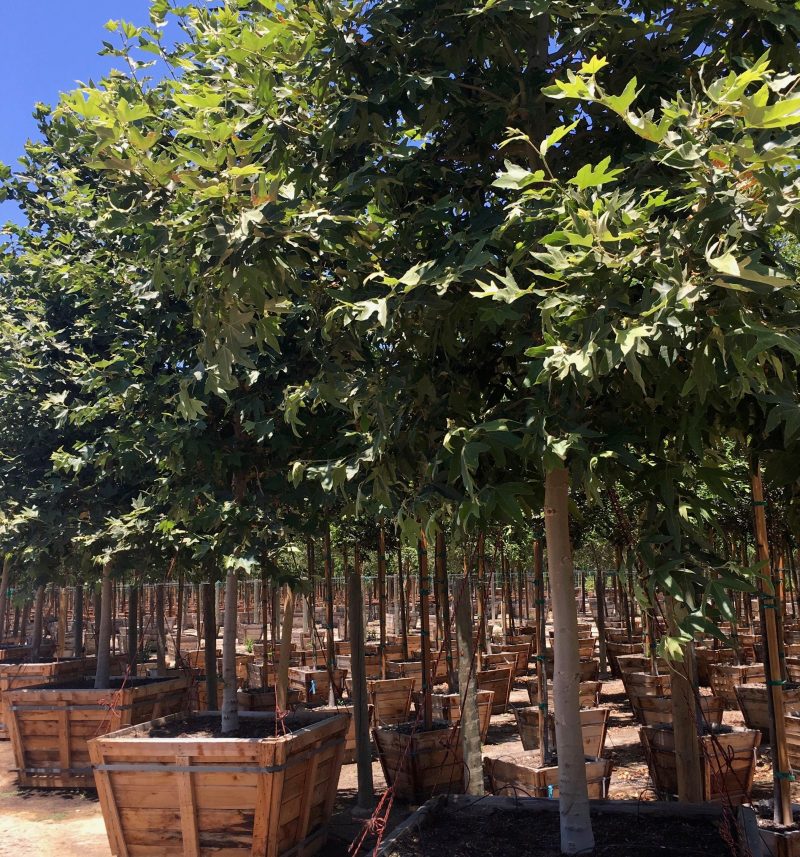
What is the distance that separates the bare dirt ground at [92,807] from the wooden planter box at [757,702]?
364mm

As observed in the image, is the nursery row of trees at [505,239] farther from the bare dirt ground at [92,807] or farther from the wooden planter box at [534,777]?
the bare dirt ground at [92,807]

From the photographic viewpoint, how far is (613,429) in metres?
3.80

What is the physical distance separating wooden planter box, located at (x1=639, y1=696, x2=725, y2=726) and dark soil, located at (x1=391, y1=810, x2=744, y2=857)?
4.76 meters

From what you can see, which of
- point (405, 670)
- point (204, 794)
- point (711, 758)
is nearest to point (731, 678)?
point (405, 670)

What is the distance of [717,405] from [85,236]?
786 cm

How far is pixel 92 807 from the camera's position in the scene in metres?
9.20

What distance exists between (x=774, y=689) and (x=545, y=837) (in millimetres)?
1915

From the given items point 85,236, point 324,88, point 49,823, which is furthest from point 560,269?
point 49,823

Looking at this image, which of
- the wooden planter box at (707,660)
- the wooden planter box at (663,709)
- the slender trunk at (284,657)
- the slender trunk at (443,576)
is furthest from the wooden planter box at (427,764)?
the wooden planter box at (707,660)

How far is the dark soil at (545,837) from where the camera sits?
13.8ft

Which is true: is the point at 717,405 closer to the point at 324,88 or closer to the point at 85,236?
the point at 324,88

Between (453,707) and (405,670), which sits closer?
(453,707)

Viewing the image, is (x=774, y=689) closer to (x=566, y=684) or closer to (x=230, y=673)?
(x=566, y=684)

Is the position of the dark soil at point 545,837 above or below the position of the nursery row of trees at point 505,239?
below
